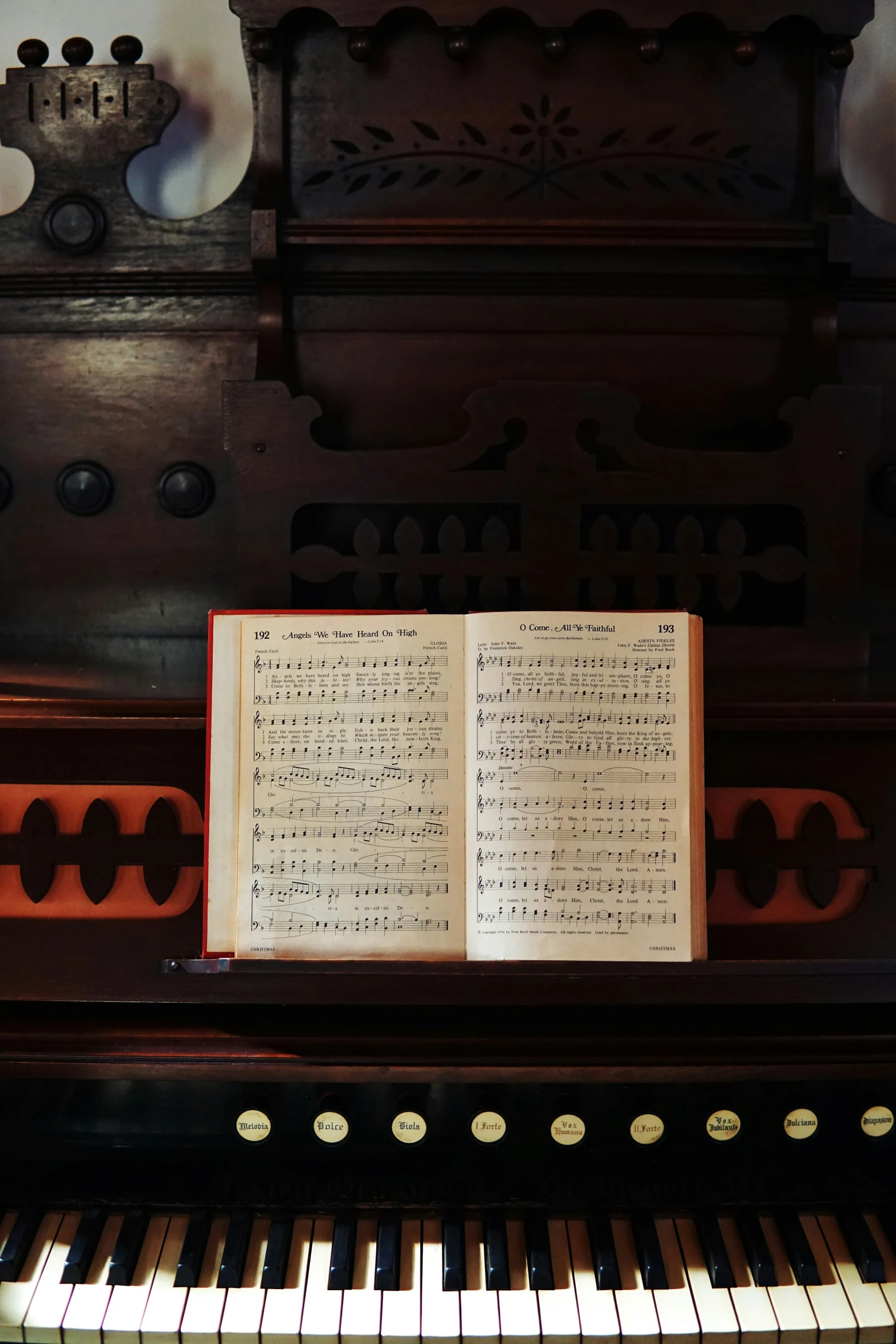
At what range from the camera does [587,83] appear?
5.46 ft

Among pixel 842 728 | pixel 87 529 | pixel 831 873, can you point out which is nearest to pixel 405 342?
pixel 87 529

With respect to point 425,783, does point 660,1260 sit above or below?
below

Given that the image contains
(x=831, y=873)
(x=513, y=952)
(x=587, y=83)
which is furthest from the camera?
(x=587, y=83)

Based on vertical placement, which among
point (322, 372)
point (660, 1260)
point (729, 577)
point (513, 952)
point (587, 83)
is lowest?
point (660, 1260)

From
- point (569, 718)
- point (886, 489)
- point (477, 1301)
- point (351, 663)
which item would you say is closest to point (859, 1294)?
point (477, 1301)

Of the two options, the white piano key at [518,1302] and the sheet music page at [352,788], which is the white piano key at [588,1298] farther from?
the sheet music page at [352,788]

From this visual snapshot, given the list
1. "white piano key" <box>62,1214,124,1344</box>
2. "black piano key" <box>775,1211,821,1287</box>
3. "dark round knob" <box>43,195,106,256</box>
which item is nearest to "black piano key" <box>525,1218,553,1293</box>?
"black piano key" <box>775,1211,821,1287</box>

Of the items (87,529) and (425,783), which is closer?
(425,783)

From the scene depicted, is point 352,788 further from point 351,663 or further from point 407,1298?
point 407,1298

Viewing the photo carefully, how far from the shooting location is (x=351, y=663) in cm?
135

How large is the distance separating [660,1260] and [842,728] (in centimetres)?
75

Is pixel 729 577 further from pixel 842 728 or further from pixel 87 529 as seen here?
pixel 87 529

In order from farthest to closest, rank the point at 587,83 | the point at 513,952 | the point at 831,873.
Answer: the point at 587,83
the point at 831,873
the point at 513,952

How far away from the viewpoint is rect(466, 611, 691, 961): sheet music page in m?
1.32
